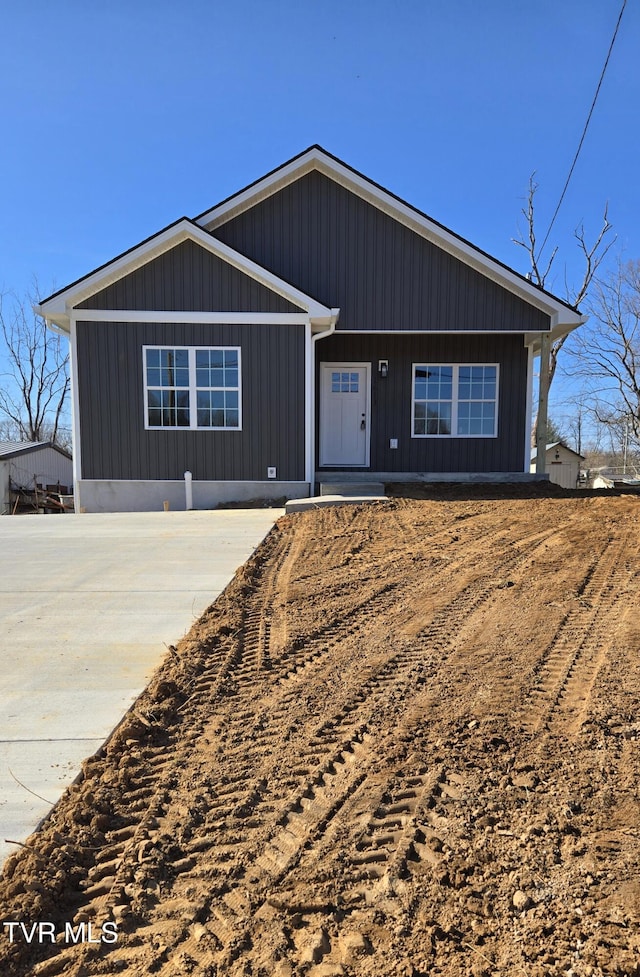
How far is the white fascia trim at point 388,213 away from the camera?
470 inches

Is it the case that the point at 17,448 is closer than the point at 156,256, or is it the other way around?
the point at 156,256

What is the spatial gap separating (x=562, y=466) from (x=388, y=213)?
16566 mm

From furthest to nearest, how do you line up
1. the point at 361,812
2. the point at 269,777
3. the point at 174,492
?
the point at 174,492, the point at 269,777, the point at 361,812

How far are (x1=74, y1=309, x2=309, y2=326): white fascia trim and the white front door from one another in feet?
7.76

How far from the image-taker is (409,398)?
13.3 metres

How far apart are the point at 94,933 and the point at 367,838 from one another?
37.8 inches

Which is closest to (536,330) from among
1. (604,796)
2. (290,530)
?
(290,530)

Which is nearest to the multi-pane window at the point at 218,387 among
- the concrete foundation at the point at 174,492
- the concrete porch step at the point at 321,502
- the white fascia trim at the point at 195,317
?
the white fascia trim at the point at 195,317

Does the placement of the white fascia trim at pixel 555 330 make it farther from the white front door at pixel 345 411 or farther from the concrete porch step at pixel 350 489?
the concrete porch step at pixel 350 489

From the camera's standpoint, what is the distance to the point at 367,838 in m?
2.18

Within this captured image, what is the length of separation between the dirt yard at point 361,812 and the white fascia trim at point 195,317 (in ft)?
25.1

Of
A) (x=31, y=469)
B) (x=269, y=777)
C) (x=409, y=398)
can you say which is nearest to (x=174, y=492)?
(x=409, y=398)

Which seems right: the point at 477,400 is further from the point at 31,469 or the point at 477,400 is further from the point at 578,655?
the point at 31,469

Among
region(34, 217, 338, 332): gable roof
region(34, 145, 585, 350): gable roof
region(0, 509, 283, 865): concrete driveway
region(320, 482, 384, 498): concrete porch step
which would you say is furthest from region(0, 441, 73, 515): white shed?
region(0, 509, 283, 865): concrete driveway
